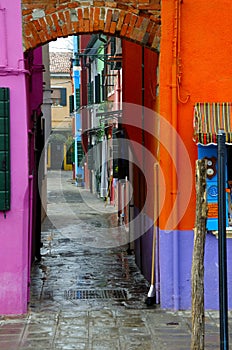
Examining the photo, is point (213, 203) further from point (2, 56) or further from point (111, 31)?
point (2, 56)

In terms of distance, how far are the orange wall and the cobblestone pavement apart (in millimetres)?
1323

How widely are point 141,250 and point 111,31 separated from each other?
429cm

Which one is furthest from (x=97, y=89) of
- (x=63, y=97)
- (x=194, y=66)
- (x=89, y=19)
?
(x=63, y=97)

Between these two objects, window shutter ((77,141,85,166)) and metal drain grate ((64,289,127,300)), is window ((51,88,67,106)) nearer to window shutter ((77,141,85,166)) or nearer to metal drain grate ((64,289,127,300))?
window shutter ((77,141,85,166))

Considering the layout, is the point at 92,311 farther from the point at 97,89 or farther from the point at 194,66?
the point at 97,89

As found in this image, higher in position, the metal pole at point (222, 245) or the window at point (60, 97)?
→ the window at point (60, 97)

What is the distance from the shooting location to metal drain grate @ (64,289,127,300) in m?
9.70

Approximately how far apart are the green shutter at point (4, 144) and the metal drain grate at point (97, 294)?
2.01m

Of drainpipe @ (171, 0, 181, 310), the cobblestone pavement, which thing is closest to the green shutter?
the cobblestone pavement

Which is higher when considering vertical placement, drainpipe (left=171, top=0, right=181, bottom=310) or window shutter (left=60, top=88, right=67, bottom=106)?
window shutter (left=60, top=88, right=67, bottom=106)


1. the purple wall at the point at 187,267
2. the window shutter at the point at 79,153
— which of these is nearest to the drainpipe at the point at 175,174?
the purple wall at the point at 187,267

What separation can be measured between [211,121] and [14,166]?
101 inches

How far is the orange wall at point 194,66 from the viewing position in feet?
28.4

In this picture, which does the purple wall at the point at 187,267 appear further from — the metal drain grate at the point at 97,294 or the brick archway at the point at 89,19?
the brick archway at the point at 89,19
